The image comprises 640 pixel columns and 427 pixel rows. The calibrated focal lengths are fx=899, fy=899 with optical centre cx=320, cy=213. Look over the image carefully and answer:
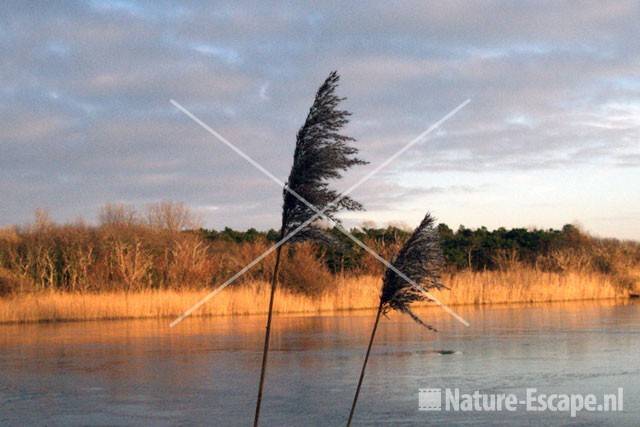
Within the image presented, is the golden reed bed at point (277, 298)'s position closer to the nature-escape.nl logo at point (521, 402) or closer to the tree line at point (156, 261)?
the tree line at point (156, 261)

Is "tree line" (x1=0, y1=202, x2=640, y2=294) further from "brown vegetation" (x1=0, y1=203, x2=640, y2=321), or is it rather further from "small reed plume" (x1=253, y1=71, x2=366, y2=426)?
"small reed plume" (x1=253, y1=71, x2=366, y2=426)

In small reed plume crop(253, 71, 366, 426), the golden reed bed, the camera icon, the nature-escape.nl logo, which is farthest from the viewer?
the golden reed bed

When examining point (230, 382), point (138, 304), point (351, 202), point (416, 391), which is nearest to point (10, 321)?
point (138, 304)

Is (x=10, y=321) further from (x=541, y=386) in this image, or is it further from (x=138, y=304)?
(x=541, y=386)

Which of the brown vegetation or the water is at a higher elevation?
the brown vegetation

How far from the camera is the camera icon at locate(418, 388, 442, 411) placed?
11.5 m

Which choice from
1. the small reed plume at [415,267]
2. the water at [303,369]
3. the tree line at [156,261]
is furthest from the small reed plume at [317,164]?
the tree line at [156,261]

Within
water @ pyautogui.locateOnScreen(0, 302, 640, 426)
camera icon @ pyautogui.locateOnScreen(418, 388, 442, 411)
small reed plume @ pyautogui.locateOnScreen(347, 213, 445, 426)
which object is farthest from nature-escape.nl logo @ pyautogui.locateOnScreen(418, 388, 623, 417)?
small reed plume @ pyautogui.locateOnScreen(347, 213, 445, 426)

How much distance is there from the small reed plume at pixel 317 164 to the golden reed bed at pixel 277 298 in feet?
75.5

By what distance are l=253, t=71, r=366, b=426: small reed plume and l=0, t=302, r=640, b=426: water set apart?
186 inches

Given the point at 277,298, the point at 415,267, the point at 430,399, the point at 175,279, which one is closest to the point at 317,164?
the point at 415,267

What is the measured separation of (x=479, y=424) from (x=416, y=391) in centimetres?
251

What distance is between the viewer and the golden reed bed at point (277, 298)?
28.5 meters

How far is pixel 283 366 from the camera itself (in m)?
16.2
